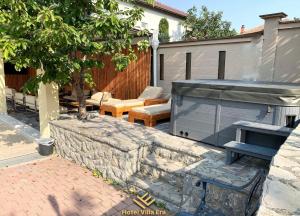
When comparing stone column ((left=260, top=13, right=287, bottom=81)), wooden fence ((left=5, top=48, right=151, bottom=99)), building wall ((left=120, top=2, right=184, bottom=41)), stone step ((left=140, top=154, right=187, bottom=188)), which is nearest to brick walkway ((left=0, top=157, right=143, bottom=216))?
stone step ((left=140, top=154, right=187, bottom=188))

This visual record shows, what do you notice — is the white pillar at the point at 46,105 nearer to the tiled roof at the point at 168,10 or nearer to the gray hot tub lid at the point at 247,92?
the gray hot tub lid at the point at 247,92

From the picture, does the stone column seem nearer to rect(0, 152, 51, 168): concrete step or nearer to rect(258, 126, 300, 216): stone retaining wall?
rect(258, 126, 300, 216): stone retaining wall

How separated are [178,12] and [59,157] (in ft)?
59.0

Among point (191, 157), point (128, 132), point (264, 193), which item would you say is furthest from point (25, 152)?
point (264, 193)

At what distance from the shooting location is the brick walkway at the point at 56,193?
4113 millimetres

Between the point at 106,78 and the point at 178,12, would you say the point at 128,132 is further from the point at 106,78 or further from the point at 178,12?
the point at 178,12

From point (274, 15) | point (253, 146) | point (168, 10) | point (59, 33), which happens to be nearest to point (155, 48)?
point (274, 15)

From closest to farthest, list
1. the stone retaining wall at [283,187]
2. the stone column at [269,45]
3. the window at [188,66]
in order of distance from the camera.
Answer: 1. the stone retaining wall at [283,187]
2. the stone column at [269,45]
3. the window at [188,66]

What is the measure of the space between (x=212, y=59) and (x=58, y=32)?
197 inches

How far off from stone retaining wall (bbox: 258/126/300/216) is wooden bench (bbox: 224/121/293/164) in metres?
0.83

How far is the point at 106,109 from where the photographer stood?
314 inches

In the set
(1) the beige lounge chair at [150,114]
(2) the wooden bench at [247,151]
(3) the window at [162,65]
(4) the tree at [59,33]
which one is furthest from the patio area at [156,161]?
(3) the window at [162,65]

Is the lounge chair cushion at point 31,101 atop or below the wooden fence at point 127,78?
below

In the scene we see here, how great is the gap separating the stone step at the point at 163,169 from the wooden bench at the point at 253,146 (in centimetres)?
93
